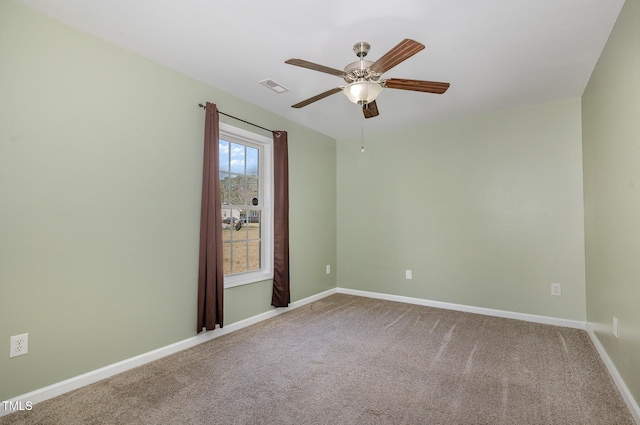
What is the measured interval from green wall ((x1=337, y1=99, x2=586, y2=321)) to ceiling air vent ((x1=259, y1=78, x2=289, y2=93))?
6.49 ft

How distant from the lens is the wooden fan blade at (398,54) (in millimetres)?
1728

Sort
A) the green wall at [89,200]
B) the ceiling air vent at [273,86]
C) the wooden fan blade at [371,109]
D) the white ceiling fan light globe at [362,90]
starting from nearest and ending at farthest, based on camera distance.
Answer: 1. the green wall at [89,200]
2. the white ceiling fan light globe at [362,90]
3. the wooden fan blade at [371,109]
4. the ceiling air vent at [273,86]

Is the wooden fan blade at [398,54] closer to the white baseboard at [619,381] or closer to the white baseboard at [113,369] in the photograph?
the white baseboard at [619,381]

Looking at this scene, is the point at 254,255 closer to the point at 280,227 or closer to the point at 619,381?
the point at 280,227

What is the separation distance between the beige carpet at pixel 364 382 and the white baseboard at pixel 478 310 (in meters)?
0.24

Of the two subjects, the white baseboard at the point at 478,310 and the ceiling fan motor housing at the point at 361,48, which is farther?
the white baseboard at the point at 478,310

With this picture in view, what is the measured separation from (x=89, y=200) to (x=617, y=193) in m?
3.74

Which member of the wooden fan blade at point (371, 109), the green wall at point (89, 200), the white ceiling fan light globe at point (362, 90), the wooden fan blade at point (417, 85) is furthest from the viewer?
the wooden fan blade at point (371, 109)

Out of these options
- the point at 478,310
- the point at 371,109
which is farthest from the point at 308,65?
the point at 478,310

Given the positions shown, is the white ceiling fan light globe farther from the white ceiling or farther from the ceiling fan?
the white ceiling

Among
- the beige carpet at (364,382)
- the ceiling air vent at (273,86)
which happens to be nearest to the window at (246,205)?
the ceiling air vent at (273,86)

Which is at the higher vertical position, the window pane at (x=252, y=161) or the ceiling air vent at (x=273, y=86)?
the ceiling air vent at (x=273, y=86)

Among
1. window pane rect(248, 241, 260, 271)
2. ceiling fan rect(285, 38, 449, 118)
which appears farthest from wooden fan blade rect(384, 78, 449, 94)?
window pane rect(248, 241, 260, 271)

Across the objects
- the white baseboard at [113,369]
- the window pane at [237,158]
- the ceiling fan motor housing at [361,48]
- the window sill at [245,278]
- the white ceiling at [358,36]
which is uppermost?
the white ceiling at [358,36]
